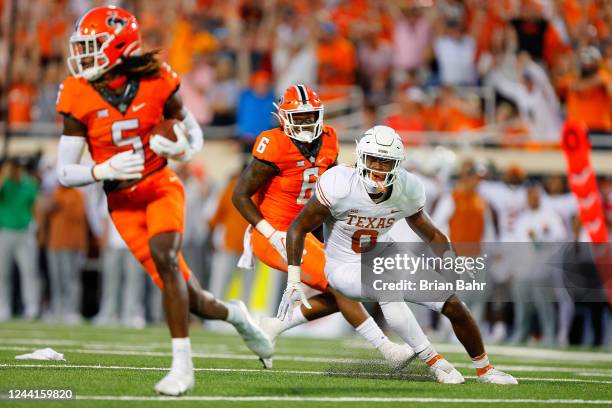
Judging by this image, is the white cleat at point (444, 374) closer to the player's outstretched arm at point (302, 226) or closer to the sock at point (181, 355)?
the player's outstretched arm at point (302, 226)

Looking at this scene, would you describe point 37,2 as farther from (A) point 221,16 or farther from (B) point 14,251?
(B) point 14,251

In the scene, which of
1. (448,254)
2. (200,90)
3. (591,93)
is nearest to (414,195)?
(448,254)

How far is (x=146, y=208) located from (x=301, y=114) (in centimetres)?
154

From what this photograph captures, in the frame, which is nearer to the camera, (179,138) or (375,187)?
(179,138)

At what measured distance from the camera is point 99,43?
19.5 feet

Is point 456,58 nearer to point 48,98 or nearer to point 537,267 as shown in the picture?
point 537,267

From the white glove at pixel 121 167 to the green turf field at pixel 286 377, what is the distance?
1.05 meters

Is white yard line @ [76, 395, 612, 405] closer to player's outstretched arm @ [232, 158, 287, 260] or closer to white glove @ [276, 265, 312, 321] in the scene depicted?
white glove @ [276, 265, 312, 321]

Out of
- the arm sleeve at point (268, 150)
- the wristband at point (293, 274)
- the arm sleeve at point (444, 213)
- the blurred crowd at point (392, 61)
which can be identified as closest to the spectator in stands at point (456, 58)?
the blurred crowd at point (392, 61)

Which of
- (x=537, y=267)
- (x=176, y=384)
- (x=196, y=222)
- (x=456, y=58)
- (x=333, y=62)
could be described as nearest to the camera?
(x=176, y=384)

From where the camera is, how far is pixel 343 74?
14.4 metres

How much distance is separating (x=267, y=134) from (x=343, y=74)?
7290mm

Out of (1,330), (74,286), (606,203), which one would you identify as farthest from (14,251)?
(606,203)

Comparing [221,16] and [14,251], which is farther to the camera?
[221,16]
